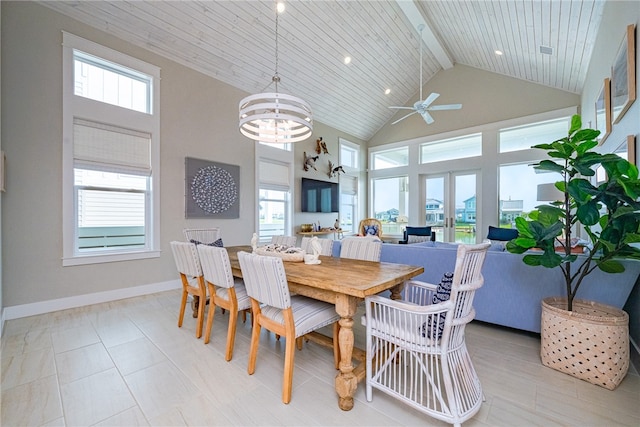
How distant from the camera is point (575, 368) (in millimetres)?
1882

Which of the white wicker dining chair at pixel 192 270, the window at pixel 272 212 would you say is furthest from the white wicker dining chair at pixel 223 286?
the window at pixel 272 212

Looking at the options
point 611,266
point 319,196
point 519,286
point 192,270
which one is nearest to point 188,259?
point 192,270

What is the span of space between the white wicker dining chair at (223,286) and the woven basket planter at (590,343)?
2.32 m

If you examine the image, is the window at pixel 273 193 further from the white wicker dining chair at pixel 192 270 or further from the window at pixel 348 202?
the white wicker dining chair at pixel 192 270

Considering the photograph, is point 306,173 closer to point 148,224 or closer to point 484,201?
point 148,224

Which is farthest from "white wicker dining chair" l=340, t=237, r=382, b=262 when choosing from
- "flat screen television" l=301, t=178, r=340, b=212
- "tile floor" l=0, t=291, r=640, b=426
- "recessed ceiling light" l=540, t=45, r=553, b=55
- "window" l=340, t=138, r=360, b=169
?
"window" l=340, t=138, r=360, b=169

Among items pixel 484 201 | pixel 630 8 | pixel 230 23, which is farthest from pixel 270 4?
pixel 484 201

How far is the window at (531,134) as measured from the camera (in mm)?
5324

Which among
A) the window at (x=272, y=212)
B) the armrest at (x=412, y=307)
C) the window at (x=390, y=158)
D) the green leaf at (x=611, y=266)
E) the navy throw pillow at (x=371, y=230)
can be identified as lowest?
the armrest at (x=412, y=307)

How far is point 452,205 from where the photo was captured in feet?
21.7

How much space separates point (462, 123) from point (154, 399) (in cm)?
708

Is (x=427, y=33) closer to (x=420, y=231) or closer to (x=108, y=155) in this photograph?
(x=420, y=231)

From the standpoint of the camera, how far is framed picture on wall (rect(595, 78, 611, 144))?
9.43 ft

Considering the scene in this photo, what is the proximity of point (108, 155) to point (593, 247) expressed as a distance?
5.13 m
